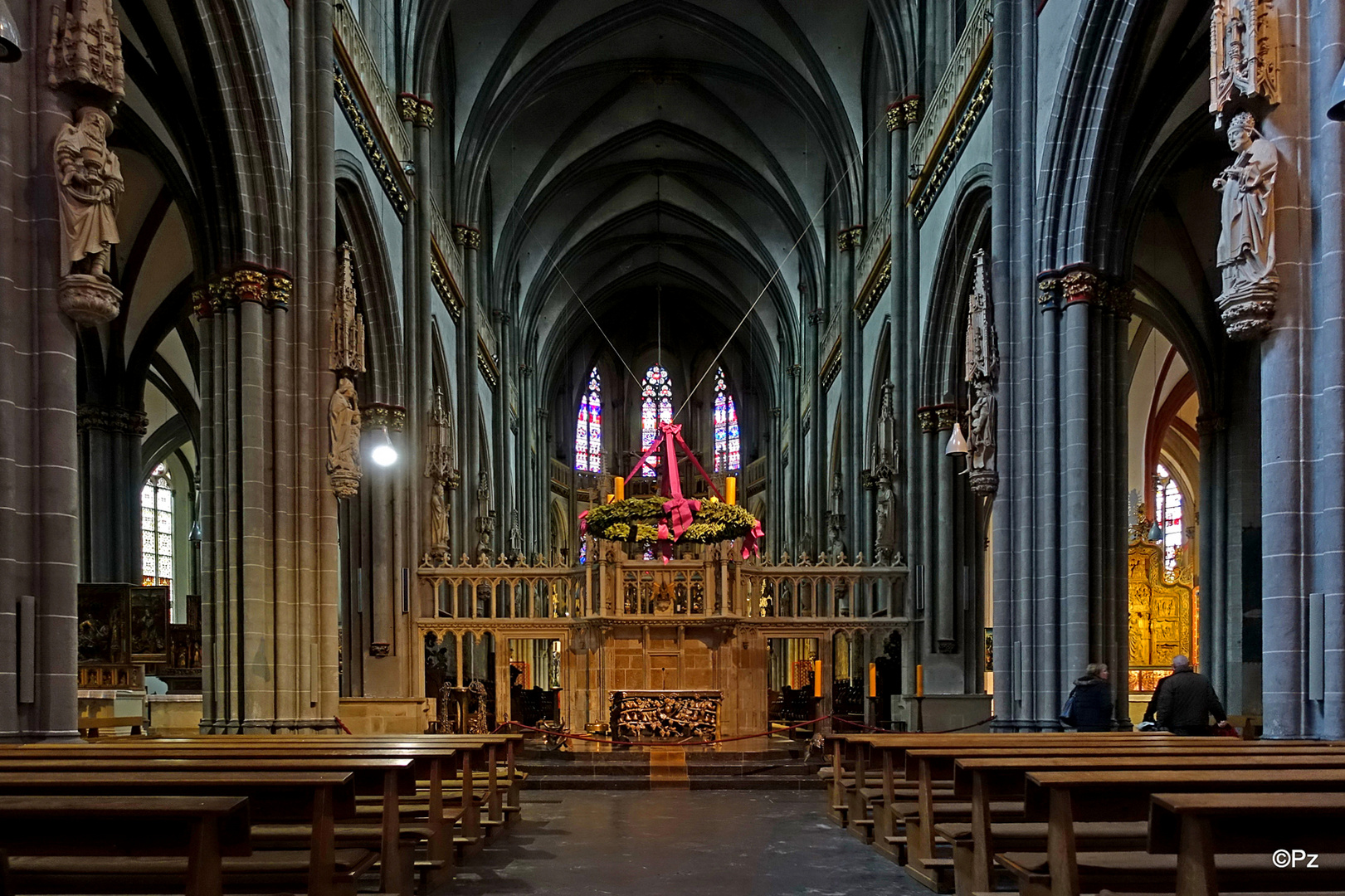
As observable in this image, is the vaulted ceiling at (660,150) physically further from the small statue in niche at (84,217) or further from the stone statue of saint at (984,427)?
the small statue in niche at (84,217)

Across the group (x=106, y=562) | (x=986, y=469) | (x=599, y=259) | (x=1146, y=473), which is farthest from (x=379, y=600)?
(x=599, y=259)

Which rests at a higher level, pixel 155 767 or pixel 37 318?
pixel 37 318

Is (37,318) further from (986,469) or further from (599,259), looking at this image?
(599,259)

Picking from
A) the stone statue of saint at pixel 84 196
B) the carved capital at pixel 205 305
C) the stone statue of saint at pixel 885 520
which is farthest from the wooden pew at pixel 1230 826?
the stone statue of saint at pixel 885 520

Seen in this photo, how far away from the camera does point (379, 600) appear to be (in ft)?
66.8

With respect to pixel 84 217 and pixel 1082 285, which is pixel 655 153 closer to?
pixel 1082 285

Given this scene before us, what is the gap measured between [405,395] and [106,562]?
582cm

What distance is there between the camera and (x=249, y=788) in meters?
5.14

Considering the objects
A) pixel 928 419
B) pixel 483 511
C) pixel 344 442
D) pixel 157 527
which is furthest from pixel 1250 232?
pixel 157 527

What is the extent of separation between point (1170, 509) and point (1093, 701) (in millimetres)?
23946

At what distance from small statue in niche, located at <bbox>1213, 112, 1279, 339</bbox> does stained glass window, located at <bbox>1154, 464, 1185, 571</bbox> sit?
2577cm

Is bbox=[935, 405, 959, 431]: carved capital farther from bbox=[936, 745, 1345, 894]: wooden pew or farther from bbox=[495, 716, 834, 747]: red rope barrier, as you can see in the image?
bbox=[936, 745, 1345, 894]: wooden pew

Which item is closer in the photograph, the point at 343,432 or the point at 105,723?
the point at 343,432

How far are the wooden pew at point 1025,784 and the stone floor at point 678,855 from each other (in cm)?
100
